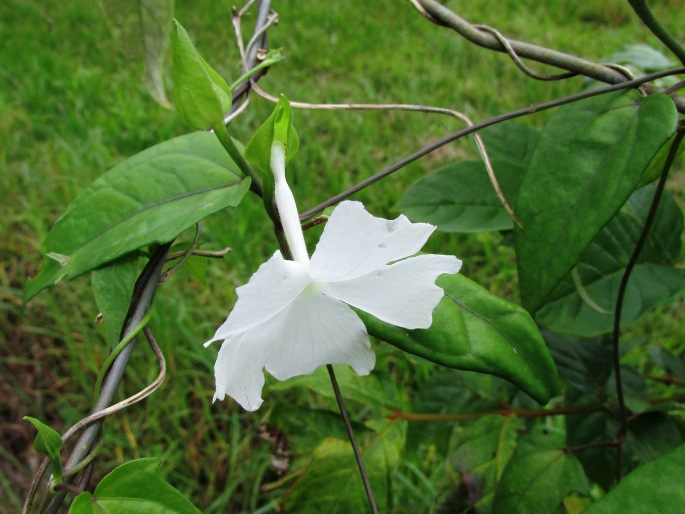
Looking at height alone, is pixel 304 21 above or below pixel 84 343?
above

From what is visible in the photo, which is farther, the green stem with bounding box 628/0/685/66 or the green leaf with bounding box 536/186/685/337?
the green leaf with bounding box 536/186/685/337

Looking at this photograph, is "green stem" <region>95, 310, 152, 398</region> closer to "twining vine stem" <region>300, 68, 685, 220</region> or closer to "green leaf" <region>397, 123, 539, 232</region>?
"twining vine stem" <region>300, 68, 685, 220</region>

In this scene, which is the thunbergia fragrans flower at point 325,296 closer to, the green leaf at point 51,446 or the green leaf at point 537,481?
the green leaf at point 51,446

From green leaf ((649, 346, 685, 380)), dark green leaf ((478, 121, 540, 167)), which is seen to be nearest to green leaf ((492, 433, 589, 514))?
green leaf ((649, 346, 685, 380))

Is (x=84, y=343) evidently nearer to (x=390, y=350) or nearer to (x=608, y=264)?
(x=390, y=350)

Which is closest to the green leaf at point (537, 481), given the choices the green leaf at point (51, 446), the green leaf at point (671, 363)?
the green leaf at point (671, 363)

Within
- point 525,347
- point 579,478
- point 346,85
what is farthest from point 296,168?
point 525,347
